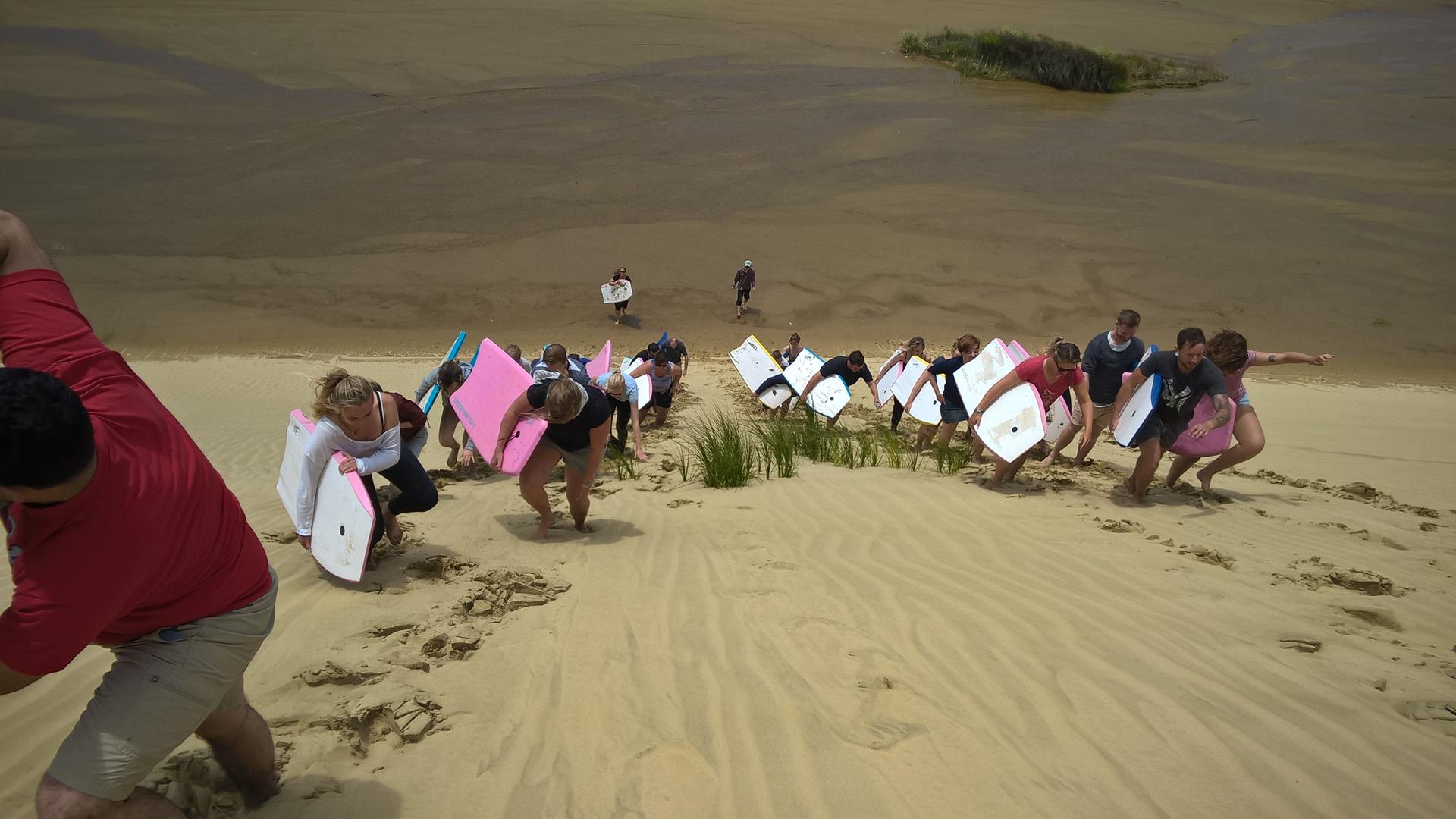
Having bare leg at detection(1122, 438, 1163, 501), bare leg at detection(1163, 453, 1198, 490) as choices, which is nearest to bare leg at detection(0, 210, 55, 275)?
bare leg at detection(1122, 438, 1163, 501)

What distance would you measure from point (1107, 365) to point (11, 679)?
26.3 feet

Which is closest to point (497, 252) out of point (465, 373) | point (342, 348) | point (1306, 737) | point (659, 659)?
point (342, 348)

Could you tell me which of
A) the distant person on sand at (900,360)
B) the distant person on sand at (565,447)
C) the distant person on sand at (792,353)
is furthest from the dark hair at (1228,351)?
the distant person on sand at (792,353)

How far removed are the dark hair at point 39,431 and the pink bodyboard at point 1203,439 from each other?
7.16m

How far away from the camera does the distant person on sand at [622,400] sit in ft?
22.7

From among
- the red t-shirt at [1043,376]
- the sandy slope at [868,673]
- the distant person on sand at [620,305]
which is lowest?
the sandy slope at [868,673]

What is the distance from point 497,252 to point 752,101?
13.1m

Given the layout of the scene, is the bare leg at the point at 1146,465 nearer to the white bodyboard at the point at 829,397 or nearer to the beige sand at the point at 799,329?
the beige sand at the point at 799,329

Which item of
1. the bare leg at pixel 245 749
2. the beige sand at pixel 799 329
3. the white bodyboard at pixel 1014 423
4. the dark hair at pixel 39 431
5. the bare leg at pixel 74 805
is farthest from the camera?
the white bodyboard at pixel 1014 423

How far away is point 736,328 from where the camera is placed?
1978 cm

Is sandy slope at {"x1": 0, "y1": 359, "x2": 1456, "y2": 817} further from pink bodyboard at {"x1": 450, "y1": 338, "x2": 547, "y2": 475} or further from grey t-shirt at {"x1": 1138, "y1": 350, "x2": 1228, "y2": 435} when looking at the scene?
grey t-shirt at {"x1": 1138, "y1": 350, "x2": 1228, "y2": 435}

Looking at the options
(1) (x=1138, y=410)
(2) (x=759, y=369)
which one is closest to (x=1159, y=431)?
(1) (x=1138, y=410)

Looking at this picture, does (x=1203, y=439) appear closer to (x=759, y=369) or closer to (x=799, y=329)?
(x=759, y=369)

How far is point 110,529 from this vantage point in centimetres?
195
